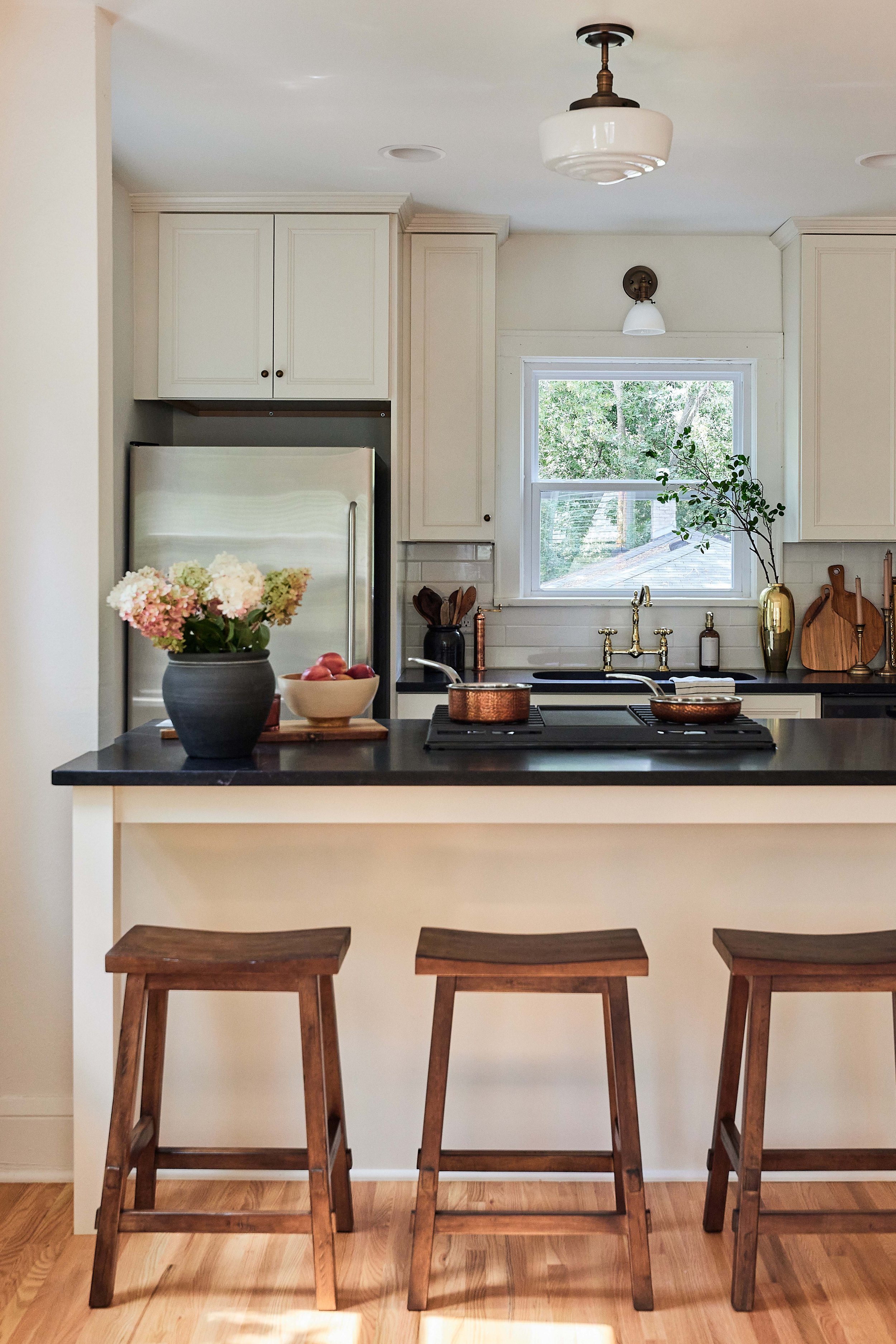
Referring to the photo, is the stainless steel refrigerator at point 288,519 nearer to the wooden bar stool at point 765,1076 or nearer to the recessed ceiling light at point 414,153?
the recessed ceiling light at point 414,153

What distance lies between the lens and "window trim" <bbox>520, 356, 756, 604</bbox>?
4.58 metres

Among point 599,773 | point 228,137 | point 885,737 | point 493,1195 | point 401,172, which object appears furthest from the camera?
point 401,172

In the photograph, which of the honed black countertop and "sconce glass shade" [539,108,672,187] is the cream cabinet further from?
the honed black countertop

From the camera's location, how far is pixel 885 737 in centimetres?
265

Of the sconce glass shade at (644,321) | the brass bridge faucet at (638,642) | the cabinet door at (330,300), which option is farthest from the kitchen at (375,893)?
the brass bridge faucet at (638,642)

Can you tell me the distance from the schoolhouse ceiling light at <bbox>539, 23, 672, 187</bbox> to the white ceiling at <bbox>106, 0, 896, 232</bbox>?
0.38 m

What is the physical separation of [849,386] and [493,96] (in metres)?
1.85

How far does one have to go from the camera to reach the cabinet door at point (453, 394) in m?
4.20

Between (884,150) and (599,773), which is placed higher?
(884,150)

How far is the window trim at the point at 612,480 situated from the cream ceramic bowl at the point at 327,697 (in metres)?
2.05

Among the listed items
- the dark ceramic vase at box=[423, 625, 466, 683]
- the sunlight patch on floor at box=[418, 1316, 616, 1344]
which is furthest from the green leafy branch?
the sunlight patch on floor at box=[418, 1316, 616, 1344]

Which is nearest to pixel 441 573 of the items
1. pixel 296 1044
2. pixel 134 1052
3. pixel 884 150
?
pixel 884 150

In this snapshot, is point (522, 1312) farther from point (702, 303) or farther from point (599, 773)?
point (702, 303)

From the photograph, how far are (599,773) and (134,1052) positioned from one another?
0.97m
